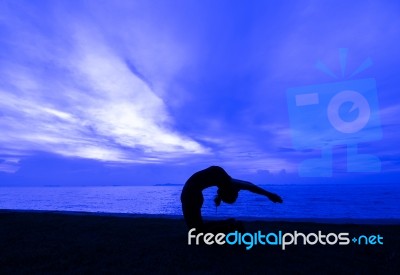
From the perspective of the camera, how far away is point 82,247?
21.4 feet

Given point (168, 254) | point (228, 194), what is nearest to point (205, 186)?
point (228, 194)

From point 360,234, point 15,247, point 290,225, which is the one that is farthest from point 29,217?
point 360,234

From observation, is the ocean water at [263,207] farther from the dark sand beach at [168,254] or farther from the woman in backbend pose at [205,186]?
the woman in backbend pose at [205,186]

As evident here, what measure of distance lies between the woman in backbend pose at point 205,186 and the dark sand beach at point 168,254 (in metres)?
0.72

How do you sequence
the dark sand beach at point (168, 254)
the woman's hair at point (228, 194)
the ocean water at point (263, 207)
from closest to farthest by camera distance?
the dark sand beach at point (168, 254), the woman's hair at point (228, 194), the ocean water at point (263, 207)

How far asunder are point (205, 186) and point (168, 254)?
171 centimetres

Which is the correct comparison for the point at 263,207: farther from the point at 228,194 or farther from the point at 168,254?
the point at 168,254

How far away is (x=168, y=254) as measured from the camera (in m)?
5.80

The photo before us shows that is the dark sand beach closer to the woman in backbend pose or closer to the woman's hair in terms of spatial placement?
the woman in backbend pose

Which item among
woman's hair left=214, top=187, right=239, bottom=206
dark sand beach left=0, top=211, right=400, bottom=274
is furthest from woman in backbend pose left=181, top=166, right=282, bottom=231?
dark sand beach left=0, top=211, right=400, bottom=274

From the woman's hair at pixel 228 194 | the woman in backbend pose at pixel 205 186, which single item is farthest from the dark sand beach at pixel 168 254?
the woman's hair at pixel 228 194

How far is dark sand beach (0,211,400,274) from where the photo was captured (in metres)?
4.92

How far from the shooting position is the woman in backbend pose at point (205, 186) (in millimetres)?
6422

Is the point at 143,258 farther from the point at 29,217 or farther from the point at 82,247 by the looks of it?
the point at 29,217
